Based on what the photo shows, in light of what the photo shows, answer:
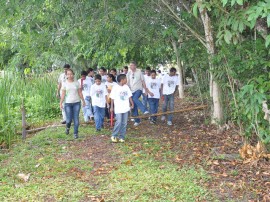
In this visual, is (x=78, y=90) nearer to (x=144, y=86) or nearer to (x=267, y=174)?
(x=144, y=86)

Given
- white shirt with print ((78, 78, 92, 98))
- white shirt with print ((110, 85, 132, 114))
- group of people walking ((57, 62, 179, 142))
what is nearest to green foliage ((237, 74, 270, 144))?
white shirt with print ((110, 85, 132, 114))

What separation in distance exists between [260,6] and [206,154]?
365cm

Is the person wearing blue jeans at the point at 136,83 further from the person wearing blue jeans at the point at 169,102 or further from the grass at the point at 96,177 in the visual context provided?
the grass at the point at 96,177

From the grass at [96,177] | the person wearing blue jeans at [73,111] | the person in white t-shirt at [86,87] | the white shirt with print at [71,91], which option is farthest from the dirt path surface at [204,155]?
the person in white t-shirt at [86,87]

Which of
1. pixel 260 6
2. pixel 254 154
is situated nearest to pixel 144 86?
pixel 254 154

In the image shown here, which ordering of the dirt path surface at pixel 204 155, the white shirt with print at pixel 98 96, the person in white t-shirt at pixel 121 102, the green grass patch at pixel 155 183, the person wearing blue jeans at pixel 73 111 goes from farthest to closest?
the white shirt with print at pixel 98 96 < the person wearing blue jeans at pixel 73 111 < the person in white t-shirt at pixel 121 102 < the dirt path surface at pixel 204 155 < the green grass patch at pixel 155 183

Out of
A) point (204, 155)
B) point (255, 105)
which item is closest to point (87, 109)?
point (204, 155)

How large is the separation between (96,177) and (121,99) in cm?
252

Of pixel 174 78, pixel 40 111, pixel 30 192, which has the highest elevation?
pixel 174 78

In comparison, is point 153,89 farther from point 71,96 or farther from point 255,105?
point 255,105

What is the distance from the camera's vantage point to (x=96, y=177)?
6090 mm

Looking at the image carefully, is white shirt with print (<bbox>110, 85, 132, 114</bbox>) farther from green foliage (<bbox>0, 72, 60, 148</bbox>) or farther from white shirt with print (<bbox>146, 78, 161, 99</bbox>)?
white shirt with print (<bbox>146, 78, 161, 99</bbox>)

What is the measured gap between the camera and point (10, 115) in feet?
28.8

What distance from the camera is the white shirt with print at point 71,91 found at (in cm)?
876
